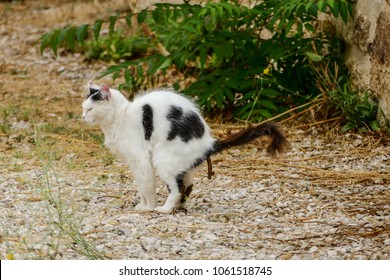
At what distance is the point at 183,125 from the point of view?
4895 millimetres

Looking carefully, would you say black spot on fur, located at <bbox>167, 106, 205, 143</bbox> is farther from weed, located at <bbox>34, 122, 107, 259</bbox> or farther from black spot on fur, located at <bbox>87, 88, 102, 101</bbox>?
weed, located at <bbox>34, 122, 107, 259</bbox>

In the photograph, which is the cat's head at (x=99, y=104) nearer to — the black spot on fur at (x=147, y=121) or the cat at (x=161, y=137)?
the cat at (x=161, y=137)

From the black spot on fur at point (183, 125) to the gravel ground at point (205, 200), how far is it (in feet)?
1.53

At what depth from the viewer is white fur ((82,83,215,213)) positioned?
16.0ft

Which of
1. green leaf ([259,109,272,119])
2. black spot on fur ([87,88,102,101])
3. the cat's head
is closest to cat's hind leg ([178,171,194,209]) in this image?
the cat's head

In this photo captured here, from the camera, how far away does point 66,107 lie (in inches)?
309

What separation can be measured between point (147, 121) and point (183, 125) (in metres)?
0.23

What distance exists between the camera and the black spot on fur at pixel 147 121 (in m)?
4.96

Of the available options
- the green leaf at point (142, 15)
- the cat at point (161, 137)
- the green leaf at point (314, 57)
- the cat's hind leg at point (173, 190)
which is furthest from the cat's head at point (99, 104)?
the green leaf at point (314, 57)

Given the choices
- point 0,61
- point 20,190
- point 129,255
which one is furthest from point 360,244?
point 0,61

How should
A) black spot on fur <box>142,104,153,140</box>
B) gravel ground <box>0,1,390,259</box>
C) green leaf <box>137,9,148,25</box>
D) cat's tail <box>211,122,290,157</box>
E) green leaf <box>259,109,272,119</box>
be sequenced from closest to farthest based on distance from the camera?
gravel ground <box>0,1,390,259</box> → cat's tail <box>211,122,290,157</box> → black spot on fur <box>142,104,153,140</box> → green leaf <box>137,9,148,25</box> → green leaf <box>259,109,272,119</box>

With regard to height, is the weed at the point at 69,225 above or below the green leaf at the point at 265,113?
above

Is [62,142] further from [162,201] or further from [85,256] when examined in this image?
[85,256]

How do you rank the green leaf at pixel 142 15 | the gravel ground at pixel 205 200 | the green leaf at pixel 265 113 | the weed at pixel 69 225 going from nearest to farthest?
the weed at pixel 69 225 → the gravel ground at pixel 205 200 → the green leaf at pixel 142 15 → the green leaf at pixel 265 113
